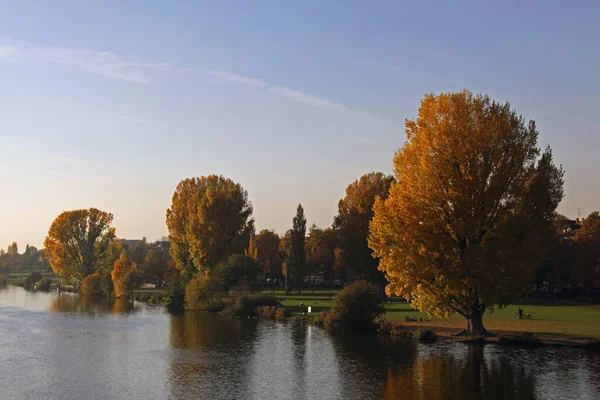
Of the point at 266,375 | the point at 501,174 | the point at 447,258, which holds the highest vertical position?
the point at 501,174

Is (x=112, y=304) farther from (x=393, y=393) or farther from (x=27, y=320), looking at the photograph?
(x=393, y=393)

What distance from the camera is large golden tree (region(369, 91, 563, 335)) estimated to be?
46375 mm

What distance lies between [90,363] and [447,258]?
90.5 ft

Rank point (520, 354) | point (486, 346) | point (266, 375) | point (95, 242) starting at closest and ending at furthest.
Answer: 1. point (266, 375)
2. point (520, 354)
3. point (486, 346)
4. point (95, 242)

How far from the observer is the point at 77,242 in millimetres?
124125

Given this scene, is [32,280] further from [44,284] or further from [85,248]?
[85,248]

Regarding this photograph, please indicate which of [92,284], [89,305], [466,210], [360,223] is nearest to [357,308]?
[466,210]

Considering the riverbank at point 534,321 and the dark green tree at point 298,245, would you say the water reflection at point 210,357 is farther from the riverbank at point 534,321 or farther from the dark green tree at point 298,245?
the dark green tree at point 298,245

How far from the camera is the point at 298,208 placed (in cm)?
9375

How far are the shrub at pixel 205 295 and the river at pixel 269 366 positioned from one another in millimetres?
17505

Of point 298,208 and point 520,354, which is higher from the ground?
point 298,208

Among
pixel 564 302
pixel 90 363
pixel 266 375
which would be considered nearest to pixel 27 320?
pixel 90 363

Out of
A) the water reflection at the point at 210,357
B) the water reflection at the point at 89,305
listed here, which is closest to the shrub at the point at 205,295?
the water reflection at the point at 89,305

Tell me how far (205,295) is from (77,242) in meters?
56.2
